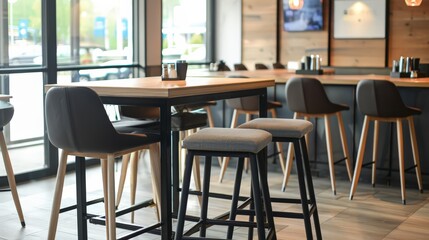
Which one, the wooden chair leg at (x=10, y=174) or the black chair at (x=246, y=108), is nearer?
the wooden chair leg at (x=10, y=174)

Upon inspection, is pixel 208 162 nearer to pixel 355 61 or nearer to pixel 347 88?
pixel 347 88

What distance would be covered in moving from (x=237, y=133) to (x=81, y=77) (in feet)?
12.1

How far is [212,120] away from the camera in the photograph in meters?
6.43

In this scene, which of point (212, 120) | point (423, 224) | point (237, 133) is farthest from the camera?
point (212, 120)

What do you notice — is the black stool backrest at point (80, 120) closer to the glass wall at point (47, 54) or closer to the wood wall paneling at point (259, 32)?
the glass wall at point (47, 54)

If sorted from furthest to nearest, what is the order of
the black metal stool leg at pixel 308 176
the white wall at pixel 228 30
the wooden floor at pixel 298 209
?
the white wall at pixel 228 30
the wooden floor at pixel 298 209
the black metal stool leg at pixel 308 176

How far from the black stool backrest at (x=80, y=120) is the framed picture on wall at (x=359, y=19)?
6.06 metres

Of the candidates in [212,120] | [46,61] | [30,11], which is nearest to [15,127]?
[46,61]

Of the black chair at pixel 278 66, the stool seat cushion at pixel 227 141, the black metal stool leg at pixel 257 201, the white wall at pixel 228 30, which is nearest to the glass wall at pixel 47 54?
the black chair at pixel 278 66

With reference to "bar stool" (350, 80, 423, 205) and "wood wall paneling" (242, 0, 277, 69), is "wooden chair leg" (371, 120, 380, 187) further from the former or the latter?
"wood wall paneling" (242, 0, 277, 69)

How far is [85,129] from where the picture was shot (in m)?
3.11

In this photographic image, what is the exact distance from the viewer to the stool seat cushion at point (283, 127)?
3.51 m

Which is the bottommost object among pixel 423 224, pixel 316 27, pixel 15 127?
pixel 423 224

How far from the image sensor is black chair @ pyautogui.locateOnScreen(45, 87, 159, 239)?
3.08m
